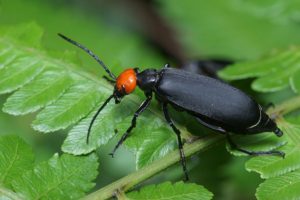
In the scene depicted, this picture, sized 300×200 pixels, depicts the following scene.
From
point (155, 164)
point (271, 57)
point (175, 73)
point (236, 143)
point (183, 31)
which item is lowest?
point (155, 164)

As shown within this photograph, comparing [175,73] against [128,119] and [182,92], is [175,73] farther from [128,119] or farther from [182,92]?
[128,119]

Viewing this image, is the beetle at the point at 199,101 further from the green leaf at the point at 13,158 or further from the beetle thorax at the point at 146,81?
the green leaf at the point at 13,158

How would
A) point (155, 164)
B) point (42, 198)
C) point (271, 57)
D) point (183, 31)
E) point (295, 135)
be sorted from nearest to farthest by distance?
point (42, 198) < point (155, 164) < point (295, 135) < point (271, 57) < point (183, 31)

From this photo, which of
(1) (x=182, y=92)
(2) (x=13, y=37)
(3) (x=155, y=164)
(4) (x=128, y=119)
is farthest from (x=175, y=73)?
(2) (x=13, y=37)

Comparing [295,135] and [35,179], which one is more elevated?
[295,135]

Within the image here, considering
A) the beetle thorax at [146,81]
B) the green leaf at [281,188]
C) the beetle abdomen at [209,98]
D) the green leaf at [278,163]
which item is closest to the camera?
the green leaf at [281,188]

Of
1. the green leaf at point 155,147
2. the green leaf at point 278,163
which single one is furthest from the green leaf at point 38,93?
the green leaf at point 278,163

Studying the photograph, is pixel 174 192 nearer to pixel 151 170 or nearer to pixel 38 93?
pixel 151 170

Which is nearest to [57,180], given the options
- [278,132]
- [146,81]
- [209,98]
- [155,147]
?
[155,147]
